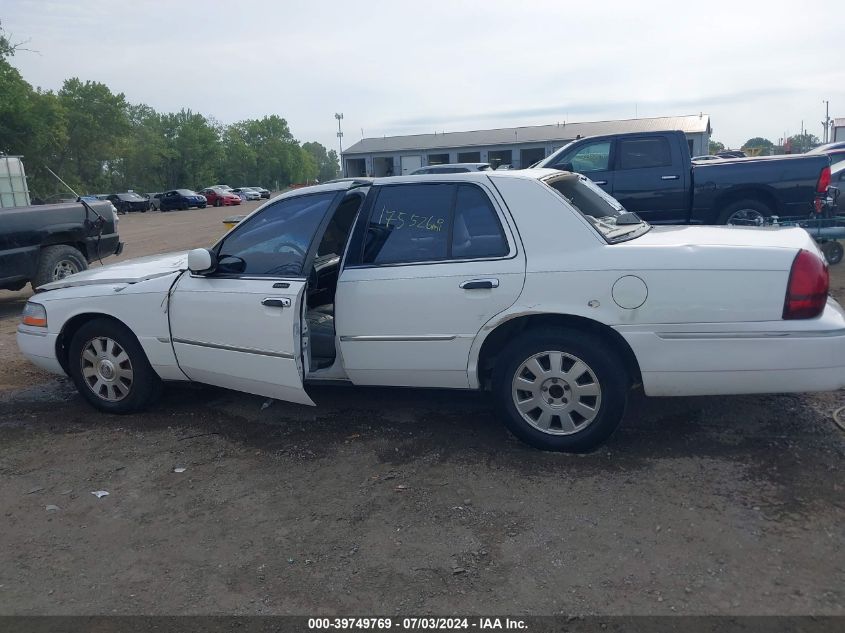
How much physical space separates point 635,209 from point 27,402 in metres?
7.88

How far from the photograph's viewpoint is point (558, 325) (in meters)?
4.34

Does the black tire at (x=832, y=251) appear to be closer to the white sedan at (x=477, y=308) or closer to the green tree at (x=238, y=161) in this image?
the white sedan at (x=477, y=308)

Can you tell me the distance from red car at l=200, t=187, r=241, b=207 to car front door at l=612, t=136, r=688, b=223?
4947 centimetres

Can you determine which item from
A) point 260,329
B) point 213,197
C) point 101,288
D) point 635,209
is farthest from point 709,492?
point 213,197

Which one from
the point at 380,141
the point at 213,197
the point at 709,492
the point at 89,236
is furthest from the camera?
the point at 213,197

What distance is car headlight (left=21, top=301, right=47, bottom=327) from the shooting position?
5566 mm

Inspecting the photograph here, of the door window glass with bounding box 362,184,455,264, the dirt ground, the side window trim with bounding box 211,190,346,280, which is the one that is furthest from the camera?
the side window trim with bounding box 211,190,346,280

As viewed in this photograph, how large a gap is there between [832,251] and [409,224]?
8410 mm

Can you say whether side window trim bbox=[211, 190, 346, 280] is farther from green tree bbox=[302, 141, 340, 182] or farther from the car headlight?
green tree bbox=[302, 141, 340, 182]

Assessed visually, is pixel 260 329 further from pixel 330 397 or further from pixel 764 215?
pixel 764 215

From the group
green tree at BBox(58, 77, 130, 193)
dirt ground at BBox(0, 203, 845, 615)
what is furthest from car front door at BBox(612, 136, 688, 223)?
green tree at BBox(58, 77, 130, 193)

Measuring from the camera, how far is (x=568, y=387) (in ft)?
14.1

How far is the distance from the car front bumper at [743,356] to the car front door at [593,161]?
650 centimetres

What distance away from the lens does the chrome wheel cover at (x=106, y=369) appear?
17.7ft
